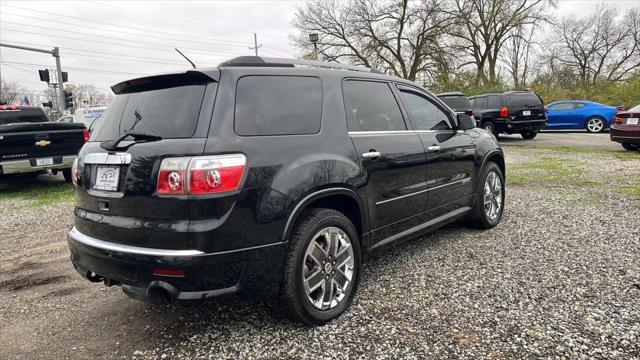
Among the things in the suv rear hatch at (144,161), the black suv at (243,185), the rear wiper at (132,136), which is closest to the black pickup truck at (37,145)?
the black suv at (243,185)

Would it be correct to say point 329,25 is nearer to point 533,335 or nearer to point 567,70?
point 567,70

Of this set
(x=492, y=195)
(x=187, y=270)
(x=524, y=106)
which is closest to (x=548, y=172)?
(x=492, y=195)

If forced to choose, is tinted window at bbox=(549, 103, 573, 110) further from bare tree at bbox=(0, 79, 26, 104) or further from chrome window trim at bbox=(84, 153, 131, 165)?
bare tree at bbox=(0, 79, 26, 104)

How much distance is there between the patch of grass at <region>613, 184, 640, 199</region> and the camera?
621 centimetres

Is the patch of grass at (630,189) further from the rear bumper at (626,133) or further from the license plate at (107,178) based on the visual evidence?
the license plate at (107,178)

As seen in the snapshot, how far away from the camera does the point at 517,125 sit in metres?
14.4

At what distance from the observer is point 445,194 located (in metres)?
4.11

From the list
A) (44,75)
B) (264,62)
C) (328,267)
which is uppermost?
(44,75)

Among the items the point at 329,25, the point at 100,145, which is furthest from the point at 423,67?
the point at 100,145

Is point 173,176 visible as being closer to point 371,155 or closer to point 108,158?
point 108,158

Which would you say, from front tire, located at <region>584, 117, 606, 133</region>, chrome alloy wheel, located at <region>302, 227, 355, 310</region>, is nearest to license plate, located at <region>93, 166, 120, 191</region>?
chrome alloy wheel, located at <region>302, 227, 355, 310</region>

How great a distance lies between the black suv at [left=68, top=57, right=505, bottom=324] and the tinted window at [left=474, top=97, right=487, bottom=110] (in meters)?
12.8

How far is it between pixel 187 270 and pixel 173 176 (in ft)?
1.72

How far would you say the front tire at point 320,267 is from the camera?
2643 millimetres
